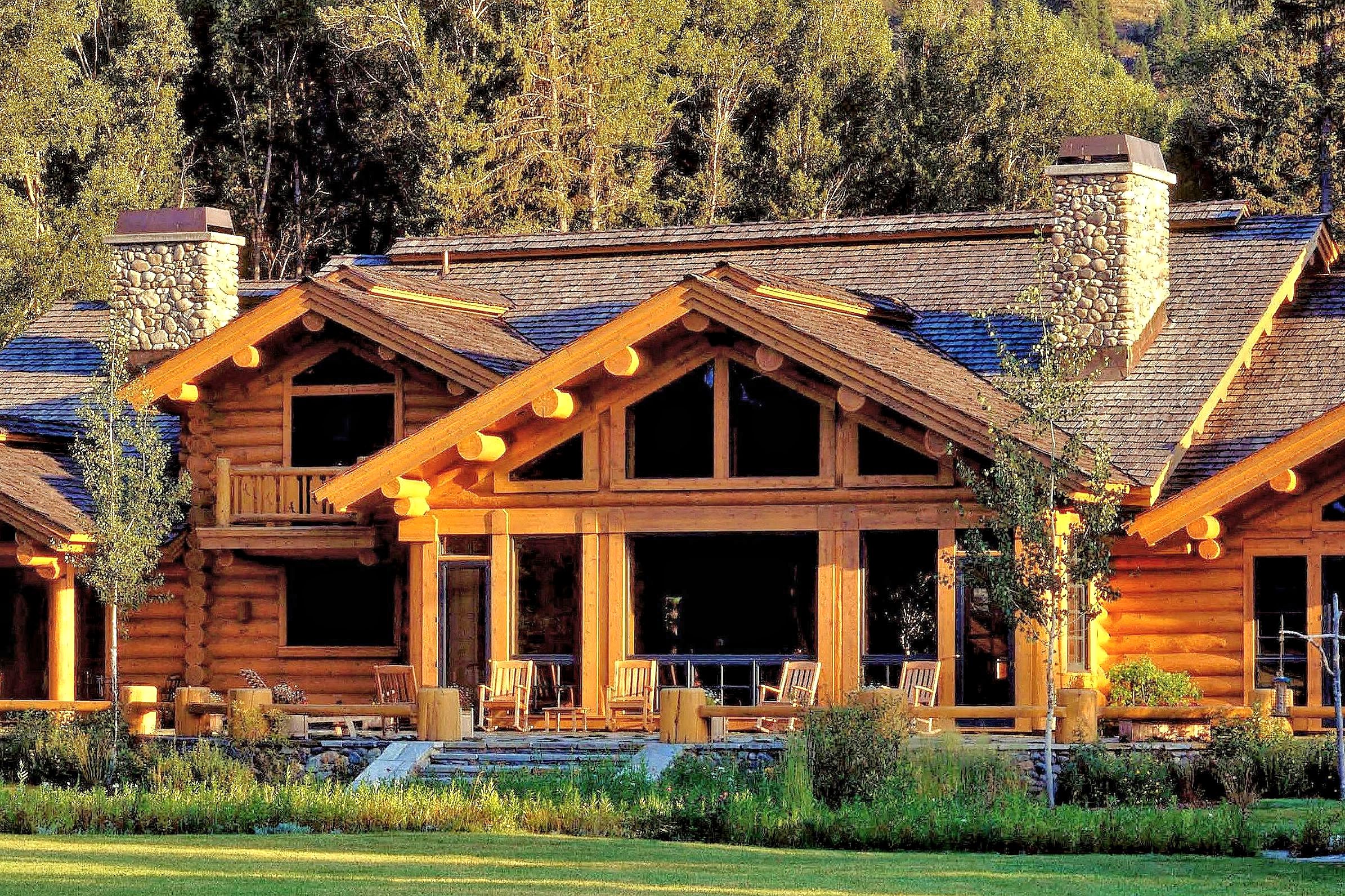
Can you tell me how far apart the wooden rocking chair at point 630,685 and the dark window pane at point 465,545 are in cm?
215

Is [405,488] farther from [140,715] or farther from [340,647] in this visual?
[140,715]

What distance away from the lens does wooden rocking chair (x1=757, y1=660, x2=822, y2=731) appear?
23.7m

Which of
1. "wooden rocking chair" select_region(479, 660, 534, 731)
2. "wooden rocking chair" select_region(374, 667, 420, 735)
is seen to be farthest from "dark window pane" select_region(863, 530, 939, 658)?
"wooden rocking chair" select_region(374, 667, 420, 735)

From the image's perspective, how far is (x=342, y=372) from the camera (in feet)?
90.4

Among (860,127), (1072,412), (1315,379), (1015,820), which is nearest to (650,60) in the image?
(860,127)

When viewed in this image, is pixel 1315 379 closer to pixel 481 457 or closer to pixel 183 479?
pixel 481 457

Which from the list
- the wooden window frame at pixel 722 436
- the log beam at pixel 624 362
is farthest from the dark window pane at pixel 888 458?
the log beam at pixel 624 362

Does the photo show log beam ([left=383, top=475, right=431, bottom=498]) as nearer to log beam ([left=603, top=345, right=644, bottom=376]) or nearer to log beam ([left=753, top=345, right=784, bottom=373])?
log beam ([left=603, top=345, right=644, bottom=376])

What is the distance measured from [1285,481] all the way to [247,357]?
1227cm

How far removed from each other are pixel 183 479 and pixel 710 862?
10202mm

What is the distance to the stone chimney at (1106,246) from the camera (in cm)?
2552

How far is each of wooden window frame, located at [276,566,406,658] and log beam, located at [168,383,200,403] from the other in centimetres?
240

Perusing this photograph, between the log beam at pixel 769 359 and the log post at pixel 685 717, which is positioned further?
the log beam at pixel 769 359

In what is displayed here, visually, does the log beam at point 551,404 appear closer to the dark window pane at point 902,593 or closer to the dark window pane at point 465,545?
the dark window pane at point 465,545
